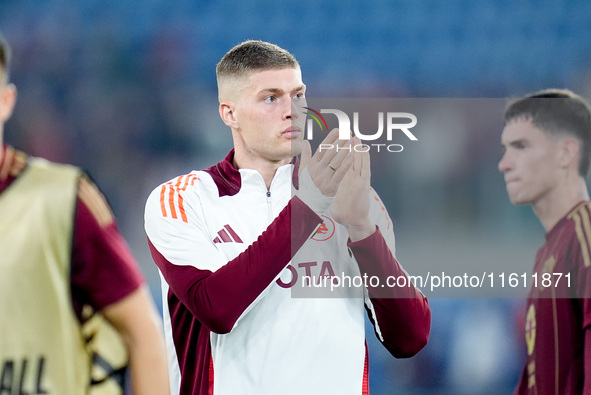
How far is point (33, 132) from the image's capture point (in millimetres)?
3465

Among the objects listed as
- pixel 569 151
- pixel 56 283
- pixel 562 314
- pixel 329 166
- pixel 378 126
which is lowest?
pixel 56 283

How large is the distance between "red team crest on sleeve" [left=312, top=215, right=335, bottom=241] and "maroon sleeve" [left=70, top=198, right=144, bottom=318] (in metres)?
0.72

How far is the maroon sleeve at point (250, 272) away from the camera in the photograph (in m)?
1.70

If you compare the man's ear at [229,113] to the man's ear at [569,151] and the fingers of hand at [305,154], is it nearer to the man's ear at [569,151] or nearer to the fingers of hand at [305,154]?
the fingers of hand at [305,154]

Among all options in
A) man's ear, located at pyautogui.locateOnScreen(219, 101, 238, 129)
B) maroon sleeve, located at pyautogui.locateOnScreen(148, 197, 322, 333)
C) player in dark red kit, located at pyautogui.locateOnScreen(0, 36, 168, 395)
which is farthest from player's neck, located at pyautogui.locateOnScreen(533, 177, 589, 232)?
player in dark red kit, located at pyautogui.locateOnScreen(0, 36, 168, 395)

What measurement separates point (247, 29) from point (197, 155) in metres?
0.68

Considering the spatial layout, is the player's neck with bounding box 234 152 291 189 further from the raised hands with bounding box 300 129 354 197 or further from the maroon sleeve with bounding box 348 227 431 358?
the maroon sleeve with bounding box 348 227 431 358

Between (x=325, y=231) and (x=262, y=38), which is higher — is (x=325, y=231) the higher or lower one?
the lower one

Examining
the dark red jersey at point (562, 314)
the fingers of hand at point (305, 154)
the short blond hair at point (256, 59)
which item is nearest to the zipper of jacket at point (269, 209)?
the fingers of hand at point (305, 154)

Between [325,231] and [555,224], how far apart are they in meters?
0.71

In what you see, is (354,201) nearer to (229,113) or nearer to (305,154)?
(305,154)

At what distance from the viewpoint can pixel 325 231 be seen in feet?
6.33

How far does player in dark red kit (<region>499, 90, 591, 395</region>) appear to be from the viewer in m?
1.98

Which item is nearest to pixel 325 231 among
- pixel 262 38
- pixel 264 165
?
pixel 264 165
